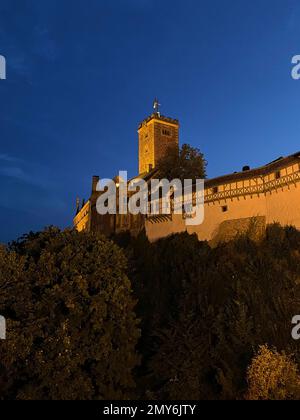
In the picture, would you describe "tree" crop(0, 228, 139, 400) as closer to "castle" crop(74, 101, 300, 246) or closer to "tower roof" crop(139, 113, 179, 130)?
"castle" crop(74, 101, 300, 246)

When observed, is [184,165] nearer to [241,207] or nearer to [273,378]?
[241,207]

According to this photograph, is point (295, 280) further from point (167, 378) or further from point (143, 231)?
point (143, 231)

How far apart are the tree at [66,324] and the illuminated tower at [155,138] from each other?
4469cm

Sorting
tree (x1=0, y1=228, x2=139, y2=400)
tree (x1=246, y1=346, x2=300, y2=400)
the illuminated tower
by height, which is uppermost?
the illuminated tower

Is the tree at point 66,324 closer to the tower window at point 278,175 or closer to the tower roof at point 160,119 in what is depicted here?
the tower window at point 278,175

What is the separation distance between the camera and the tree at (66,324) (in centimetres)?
1477

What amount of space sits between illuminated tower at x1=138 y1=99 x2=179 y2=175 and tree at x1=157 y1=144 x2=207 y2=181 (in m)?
15.6

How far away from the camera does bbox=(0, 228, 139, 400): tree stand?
14773 mm

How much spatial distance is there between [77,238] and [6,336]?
5394 millimetres

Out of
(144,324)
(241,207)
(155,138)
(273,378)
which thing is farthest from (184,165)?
(273,378)

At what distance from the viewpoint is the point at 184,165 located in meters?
43.9

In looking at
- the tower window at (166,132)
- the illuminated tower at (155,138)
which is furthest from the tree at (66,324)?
the tower window at (166,132)

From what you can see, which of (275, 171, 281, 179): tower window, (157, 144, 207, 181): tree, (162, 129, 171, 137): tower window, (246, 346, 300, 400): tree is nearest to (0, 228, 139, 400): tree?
(246, 346, 300, 400): tree

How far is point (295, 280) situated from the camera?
74.4ft
